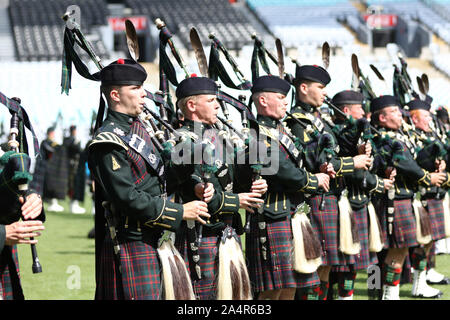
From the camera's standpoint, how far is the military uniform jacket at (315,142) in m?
5.30

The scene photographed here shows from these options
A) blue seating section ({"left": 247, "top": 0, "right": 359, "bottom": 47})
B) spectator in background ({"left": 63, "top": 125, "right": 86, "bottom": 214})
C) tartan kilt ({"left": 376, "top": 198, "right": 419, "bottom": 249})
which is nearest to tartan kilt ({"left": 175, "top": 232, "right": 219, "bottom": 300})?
tartan kilt ({"left": 376, "top": 198, "right": 419, "bottom": 249})

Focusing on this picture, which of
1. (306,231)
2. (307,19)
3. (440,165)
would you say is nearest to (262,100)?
(306,231)

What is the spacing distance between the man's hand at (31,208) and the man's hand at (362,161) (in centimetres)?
270

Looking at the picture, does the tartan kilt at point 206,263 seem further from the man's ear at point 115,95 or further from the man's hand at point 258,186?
the man's ear at point 115,95

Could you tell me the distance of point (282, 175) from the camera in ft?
15.9

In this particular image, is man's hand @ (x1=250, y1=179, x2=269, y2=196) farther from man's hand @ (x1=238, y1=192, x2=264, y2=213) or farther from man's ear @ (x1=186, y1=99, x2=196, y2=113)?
man's ear @ (x1=186, y1=99, x2=196, y2=113)

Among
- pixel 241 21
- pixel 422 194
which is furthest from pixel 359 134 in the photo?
pixel 241 21

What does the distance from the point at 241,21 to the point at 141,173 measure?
27542mm

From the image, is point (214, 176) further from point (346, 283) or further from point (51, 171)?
point (51, 171)

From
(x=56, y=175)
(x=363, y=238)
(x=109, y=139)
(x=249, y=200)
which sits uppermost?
(x=109, y=139)

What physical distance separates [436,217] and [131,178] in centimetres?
420
